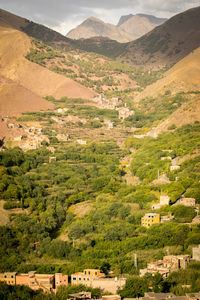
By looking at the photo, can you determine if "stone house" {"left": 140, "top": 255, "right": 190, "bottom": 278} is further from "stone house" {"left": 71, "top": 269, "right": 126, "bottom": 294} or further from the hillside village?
"stone house" {"left": 71, "top": 269, "right": 126, "bottom": 294}

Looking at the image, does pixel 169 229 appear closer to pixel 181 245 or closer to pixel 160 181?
pixel 181 245

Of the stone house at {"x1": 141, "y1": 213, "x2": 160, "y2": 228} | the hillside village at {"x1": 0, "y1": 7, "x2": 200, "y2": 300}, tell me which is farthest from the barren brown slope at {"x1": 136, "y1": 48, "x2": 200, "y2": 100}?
the stone house at {"x1": 141, "y1": 213, "x2": 160, "y2": 228}

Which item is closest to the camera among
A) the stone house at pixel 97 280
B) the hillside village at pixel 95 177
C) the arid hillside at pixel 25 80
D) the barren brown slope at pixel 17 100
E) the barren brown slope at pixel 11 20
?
the stone house at pixel 97 280

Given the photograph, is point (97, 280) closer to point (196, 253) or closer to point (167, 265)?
point (167, 265)

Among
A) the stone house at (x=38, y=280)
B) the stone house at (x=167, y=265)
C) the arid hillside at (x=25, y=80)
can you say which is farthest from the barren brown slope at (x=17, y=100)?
the stone house at (x=167, y=265)

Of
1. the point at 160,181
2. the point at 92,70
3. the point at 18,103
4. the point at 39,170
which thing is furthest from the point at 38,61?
the point at 160,181

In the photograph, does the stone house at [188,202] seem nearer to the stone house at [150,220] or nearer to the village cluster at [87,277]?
the stone house at [150,220]
